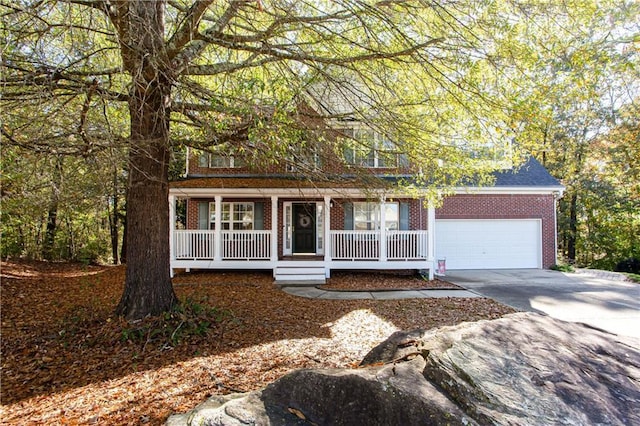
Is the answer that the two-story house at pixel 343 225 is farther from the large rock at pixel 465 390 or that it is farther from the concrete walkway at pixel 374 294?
the large rock at pixel 465 390

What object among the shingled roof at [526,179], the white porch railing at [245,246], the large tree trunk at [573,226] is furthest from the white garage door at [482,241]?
the white porch railing at [245,246]

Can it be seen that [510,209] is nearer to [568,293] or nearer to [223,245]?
[568,293]

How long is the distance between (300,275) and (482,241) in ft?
25.9

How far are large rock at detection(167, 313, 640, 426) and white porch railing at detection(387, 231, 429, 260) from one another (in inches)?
353

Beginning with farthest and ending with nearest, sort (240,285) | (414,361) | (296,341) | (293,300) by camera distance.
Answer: (240,285), (293,300), (296,341), (414,361)

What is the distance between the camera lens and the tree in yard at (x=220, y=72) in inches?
165

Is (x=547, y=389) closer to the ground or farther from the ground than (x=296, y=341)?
farther from the ground

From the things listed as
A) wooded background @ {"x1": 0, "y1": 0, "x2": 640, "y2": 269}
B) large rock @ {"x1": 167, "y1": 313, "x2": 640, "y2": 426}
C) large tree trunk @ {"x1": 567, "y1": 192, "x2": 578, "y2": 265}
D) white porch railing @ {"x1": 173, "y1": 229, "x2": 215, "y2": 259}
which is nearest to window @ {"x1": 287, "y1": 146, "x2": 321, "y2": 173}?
wooded background @ {"x1": 0, "y1": 0, "x2": 640, "y2": 269}

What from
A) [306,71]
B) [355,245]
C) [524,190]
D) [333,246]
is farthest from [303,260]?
[524,190]

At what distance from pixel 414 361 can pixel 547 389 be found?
786mm

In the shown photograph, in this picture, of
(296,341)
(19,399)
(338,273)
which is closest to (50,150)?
(19,399)

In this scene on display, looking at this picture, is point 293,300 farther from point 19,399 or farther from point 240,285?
point 19,399

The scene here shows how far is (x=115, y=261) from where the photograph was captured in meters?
18.7

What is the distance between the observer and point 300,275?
1098cm
